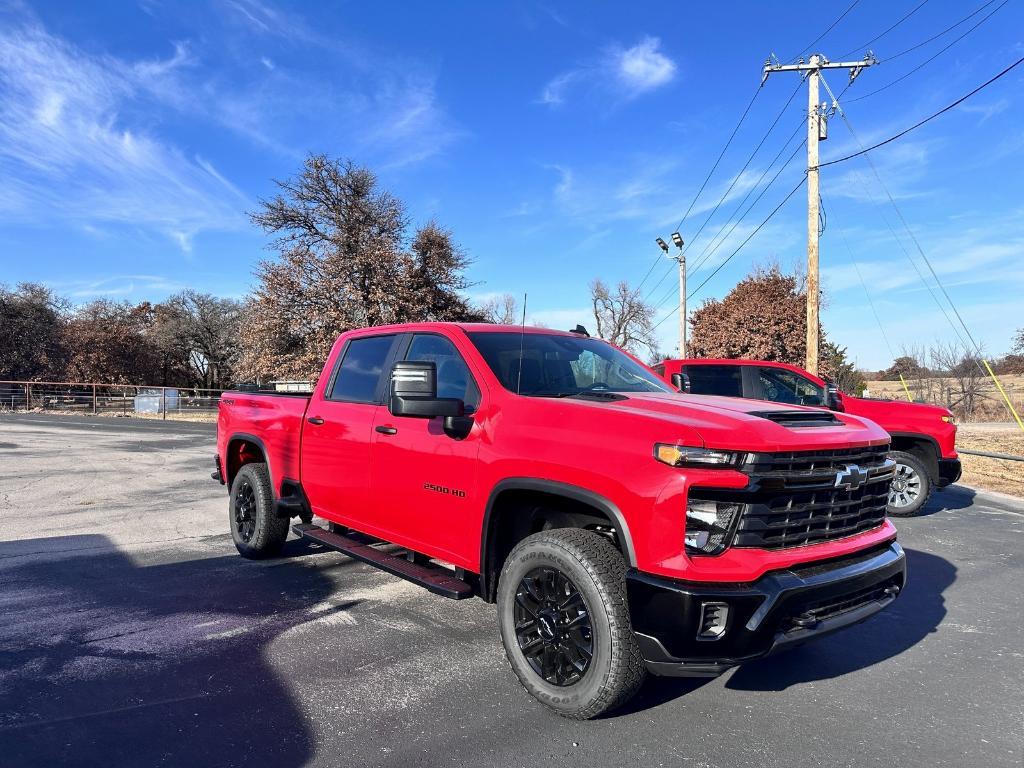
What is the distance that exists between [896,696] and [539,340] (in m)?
2.79

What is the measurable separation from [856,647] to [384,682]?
284 centimetres

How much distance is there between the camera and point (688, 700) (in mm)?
3385

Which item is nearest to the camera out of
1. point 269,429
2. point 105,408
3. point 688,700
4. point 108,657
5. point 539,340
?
point 688,700

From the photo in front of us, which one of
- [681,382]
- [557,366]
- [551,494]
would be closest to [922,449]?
[681,382]

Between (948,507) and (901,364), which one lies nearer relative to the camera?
(948,507)

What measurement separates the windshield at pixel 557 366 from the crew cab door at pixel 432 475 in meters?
0.21

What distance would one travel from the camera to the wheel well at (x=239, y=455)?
20.7ft

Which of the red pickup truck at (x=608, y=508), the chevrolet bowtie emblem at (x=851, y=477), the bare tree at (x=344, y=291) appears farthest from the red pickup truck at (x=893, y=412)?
the bare tree at (x=344, y=291)

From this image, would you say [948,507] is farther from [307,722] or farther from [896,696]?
[307,722]

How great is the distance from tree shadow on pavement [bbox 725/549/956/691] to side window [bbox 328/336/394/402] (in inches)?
115

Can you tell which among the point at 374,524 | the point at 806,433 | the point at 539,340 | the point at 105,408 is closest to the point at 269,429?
the point at 374,524

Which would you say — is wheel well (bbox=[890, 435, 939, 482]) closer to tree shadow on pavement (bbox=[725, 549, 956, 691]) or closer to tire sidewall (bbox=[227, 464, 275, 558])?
tree shadow on pavement (bbox=[725, 549, 956, 691])

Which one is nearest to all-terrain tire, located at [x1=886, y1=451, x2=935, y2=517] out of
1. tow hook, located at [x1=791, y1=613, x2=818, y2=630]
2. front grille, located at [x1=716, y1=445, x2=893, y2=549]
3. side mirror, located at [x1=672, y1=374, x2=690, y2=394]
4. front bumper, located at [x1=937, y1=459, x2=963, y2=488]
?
front bumper, located at [x1=937, y1=459, x2=963, y2=488]

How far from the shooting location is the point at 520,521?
3621mm
